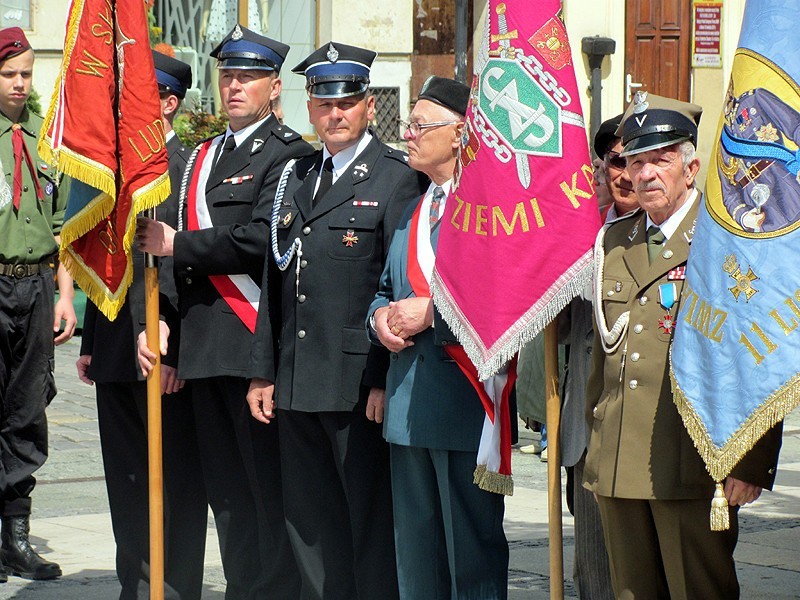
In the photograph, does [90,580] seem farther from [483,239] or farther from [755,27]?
[755,27]

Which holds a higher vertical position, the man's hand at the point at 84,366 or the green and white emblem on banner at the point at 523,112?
the green and white emblem on banner at the point at 523,112

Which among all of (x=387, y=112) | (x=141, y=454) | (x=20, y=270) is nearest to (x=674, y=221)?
(x=141, y=454)

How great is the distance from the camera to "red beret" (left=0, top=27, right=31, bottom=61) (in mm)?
6711

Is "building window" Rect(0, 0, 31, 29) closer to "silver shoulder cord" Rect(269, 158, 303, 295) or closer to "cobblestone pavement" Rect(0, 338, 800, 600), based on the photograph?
"cobblestone pavement" Rect(0, 338, 800, 600)

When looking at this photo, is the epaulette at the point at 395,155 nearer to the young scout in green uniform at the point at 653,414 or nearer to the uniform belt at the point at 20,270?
the young scout in green uniform at the point at 653,414

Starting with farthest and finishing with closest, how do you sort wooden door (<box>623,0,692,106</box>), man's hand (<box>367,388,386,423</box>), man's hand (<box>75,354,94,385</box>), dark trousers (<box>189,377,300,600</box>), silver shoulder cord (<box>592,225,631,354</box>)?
wooden door (<box>623,0,692,106</box>)
man's hand (<box>75,354,94,385</box>)
dark trousers (<box>189,377,300,600</box>)
man's hand (<box>367,388,386,423</box>)
silver shoulder cord (<box>592,225,631,354</box>)

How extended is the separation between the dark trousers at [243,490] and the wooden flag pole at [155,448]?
0.35 m

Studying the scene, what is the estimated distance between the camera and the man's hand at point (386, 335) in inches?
191

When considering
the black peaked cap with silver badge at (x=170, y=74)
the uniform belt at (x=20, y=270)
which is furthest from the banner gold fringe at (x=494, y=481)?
the uniform belt at (x=20, y=270)

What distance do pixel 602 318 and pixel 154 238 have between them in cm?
191

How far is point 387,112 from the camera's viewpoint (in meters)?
17.6

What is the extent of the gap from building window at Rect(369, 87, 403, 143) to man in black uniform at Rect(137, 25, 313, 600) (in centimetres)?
1156

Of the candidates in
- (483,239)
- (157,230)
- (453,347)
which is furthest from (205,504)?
A: (483,239)

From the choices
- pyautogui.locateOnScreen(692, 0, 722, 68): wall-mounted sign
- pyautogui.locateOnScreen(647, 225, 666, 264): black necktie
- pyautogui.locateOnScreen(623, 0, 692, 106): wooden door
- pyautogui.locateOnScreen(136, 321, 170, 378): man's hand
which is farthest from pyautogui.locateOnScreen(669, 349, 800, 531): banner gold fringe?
pyautogui.locateOnScreen(623, 0, 692, 106): wooden door
